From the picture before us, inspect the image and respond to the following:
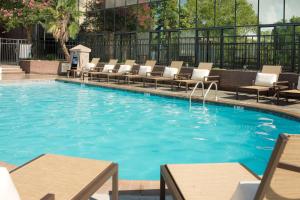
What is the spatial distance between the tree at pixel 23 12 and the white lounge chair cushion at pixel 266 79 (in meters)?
14.6

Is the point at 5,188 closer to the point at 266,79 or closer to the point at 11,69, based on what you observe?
the point at 266,79

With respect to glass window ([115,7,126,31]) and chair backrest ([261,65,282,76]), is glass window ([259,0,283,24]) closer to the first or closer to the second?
chair backrest ([261,65,282,76])

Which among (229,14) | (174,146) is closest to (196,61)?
(174,146)

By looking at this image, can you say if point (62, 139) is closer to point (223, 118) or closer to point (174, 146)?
point (174, 146)

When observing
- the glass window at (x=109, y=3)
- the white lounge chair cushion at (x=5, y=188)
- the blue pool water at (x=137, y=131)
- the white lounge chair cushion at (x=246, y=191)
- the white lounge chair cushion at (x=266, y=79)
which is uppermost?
the glass window at (x=109, y=3)

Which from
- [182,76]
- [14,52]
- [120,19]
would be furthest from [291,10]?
[14,52]

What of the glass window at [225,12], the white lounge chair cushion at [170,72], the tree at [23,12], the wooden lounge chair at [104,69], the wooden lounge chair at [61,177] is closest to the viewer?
the wooden lounge chair at [61,177]

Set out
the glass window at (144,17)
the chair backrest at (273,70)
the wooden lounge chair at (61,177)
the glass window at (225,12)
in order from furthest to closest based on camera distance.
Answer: the glass window at (225,12) → the glass window at (144,17) → the chair backrest at (273,70) → the wooden lounge chair at (61,177)

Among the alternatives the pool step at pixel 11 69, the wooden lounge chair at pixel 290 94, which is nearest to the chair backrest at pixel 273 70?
the wooden lounge chair at pixel 290 94

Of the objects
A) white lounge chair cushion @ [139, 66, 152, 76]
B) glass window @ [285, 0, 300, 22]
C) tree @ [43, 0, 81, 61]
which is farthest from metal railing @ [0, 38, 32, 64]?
glass window @ [285, 0, 300, 22]

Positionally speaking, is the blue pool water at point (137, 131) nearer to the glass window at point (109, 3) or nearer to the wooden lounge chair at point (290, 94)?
the wooden lounge chair at point (290, 94)

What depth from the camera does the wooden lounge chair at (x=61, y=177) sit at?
2.63m

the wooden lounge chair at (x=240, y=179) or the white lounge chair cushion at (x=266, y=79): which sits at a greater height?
the white lounge chair cushion at (x=266, y=79)

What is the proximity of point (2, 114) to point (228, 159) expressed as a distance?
6271mm
